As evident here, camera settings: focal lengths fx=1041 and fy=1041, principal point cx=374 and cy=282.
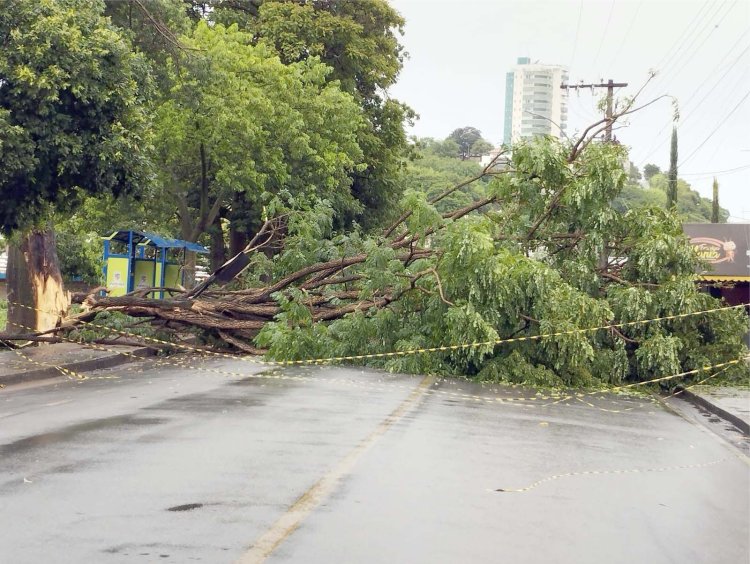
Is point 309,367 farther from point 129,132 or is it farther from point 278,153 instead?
point 278,153

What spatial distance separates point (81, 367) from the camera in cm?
1777

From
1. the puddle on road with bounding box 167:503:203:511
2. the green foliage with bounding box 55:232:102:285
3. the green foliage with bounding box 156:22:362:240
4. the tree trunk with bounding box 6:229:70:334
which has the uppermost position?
the green foliage with bounding box 156:22:362:240

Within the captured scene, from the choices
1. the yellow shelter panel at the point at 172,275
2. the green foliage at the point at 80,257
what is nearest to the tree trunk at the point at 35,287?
the yellow shelter panel at the point at 172,275

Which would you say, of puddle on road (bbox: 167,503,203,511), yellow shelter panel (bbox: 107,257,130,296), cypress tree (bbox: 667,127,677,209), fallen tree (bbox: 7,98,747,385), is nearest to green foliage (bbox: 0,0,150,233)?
fallen tree (bbox: 7,98,747,385)

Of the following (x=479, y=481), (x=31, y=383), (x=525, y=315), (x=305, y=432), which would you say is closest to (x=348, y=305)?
(x=525, y=315)

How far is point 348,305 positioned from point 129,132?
5.83 metres

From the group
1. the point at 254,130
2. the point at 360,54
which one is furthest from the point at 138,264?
the point at 360,54

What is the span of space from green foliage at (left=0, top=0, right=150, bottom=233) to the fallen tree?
4.35 m

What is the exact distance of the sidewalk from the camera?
15938 millimetres

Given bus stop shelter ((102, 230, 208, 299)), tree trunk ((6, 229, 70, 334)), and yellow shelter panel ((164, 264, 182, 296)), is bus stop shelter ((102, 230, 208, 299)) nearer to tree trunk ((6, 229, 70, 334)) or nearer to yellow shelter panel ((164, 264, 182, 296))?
yellow shelter panel ((164, 264, 182, 296))

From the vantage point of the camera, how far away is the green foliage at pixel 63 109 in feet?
50.0

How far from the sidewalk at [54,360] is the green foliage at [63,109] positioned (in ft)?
7.75

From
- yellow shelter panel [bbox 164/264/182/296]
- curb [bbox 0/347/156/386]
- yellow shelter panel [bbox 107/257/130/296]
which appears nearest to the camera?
curb [bbox 0/347/156/386]

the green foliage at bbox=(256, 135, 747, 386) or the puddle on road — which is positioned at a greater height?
the green foliage at bbox=(256, 135, 747, 386)
